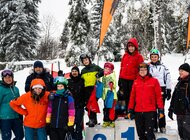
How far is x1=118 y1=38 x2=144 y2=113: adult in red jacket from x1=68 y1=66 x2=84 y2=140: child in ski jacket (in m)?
0.86

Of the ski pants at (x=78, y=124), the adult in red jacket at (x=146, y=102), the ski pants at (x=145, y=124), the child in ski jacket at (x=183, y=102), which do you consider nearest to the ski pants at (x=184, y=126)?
the child in ski jacket at (x=183, y=102)

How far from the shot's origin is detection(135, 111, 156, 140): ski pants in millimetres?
5375

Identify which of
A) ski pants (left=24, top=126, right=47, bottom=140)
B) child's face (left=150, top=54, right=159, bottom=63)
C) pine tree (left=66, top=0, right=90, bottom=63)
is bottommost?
ski pants (left=24, top=126, right=47, bottom=140)

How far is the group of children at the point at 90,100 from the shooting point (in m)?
5.11

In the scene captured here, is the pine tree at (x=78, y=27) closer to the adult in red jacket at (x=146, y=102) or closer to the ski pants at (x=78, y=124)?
the ski pants at (x=78, y=124)

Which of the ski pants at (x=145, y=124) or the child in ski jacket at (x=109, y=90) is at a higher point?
the child in ski jacket at (x=109, y=90)

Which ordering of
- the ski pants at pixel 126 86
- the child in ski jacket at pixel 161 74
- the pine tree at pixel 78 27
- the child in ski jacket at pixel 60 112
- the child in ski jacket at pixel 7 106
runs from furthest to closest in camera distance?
the pine tree at pixel 78 27
the ski pants at pixel 126 86
the child in ski jacket at pixel 161 74
the child in ski jacket at pixel 7 106
the child in ski jacket at pixel 60 112

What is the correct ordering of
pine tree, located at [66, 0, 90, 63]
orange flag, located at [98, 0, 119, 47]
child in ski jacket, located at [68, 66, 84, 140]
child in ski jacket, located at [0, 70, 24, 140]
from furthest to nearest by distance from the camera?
pine tree, located at [66, 0, 90, 63] → orange flag, located at [98, 0, 119, 47] → child in ski jacket, located at [68, 66, 84, 140] → child in ski jacket, located at [0, 70, 24, 140]

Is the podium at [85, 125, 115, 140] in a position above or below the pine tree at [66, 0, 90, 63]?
below

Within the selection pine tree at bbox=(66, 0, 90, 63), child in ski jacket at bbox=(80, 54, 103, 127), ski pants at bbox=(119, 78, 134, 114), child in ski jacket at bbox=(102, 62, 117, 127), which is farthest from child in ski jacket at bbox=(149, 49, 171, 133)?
pine tree at bbox=(66, 0, 90, 63)

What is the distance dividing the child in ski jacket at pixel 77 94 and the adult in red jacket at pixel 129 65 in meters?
0.86

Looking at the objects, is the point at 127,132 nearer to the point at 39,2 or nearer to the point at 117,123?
the point at 117,123

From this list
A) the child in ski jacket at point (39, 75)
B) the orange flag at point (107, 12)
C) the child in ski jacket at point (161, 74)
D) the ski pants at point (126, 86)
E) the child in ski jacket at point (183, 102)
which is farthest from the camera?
the orange flag at point (107, 12)

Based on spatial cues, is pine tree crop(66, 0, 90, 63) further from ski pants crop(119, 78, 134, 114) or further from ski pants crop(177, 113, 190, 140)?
ski pants crop(177, 113, 190, 140)
